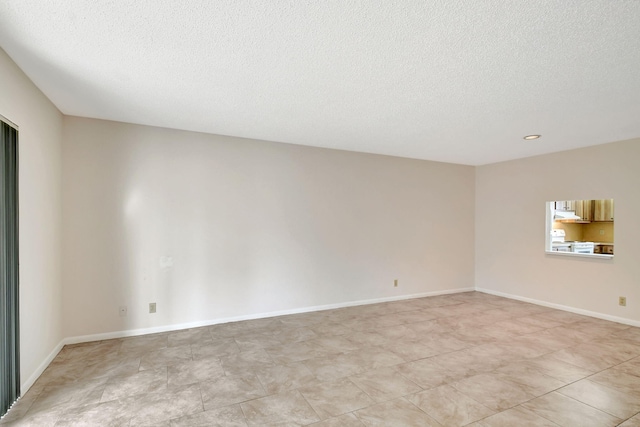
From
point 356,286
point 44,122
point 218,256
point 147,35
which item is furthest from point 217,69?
point 356,286

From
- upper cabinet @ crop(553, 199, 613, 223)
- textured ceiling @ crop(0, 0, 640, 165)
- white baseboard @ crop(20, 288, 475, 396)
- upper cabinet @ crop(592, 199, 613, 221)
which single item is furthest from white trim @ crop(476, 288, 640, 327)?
textured ceiling @ crop(0, 0, 640, 165)

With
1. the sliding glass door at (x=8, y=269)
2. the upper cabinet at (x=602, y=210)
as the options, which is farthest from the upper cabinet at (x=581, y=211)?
the sliding glass door at (x=8, y=269)

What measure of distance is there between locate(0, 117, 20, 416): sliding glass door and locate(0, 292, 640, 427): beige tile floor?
0.22 metres

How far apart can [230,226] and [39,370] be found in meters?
2.24

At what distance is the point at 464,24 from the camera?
1.74 metres

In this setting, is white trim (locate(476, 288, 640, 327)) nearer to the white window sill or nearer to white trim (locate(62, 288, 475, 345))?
the white window sill

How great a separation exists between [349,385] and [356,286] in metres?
2.47

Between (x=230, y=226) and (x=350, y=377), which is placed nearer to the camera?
(x=350, y=377)

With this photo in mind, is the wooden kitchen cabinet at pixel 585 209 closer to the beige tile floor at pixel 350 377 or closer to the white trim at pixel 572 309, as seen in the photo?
the white trim at pixel 572 309

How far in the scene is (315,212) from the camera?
469 centimetres

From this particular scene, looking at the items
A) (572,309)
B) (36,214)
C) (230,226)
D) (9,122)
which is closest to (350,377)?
(230,226)

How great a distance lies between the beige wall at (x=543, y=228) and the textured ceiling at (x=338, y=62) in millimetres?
872

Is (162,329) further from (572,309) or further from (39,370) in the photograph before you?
(572,309)

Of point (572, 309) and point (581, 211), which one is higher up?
point (581, 211)
